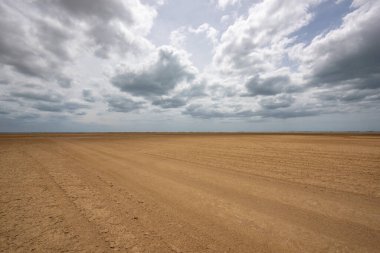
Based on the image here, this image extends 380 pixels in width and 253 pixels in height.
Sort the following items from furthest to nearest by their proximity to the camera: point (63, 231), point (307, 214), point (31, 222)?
point (307, 214), point (31, 222), point (63, 231)

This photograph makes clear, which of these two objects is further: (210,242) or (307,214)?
(307,214)

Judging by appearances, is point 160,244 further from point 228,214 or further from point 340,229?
point 340,229

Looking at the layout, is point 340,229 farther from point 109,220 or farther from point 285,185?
point 109,220

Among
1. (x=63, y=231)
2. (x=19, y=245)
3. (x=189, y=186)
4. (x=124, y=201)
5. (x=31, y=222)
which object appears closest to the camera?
(x=19, y=245)

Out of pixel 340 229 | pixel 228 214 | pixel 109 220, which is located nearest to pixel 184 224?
pixel 228 214

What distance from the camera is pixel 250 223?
176 inches

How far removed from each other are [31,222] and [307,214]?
662 cm

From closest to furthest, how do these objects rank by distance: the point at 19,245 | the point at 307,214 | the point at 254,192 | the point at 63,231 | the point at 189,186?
the point at 19,245
the point at 63,231
the point at 307,214
the point at 254,192
the point at 189,186

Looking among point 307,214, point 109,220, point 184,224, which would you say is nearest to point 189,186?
point 184,224

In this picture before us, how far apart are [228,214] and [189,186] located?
2613mm

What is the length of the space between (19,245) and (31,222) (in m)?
1.00

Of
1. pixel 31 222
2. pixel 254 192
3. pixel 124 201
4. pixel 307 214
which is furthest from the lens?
pixel 254 192

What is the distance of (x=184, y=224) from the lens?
439 centimetres

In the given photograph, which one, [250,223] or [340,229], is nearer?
[340,229]
